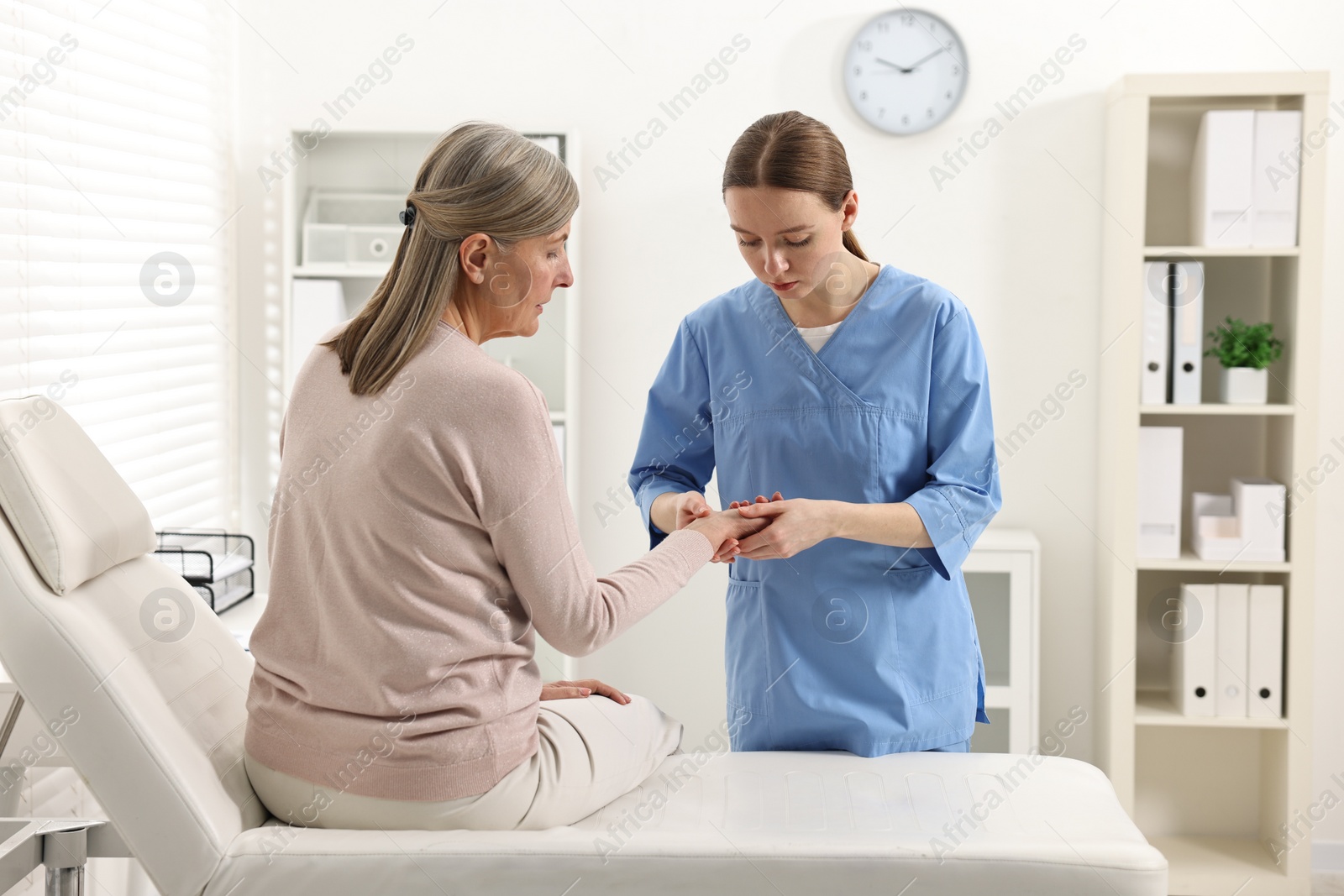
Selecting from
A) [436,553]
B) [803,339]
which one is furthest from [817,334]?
[436,553]

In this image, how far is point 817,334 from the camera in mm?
1498

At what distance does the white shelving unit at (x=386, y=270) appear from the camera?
8.69 feet

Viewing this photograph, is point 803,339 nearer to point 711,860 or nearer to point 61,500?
point 711,860

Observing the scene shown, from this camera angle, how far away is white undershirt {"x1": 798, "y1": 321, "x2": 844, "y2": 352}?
149cm

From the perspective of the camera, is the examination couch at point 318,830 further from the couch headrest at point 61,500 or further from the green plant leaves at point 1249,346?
the green plant leaves at point 1249,346

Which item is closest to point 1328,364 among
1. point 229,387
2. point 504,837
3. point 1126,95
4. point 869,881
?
point 1126,95

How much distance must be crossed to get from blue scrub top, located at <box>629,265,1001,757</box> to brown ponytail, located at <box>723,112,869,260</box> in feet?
0.57

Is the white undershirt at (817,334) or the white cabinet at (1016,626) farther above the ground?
the white undershirt at (817,334)

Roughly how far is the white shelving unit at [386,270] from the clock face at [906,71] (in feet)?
2.43

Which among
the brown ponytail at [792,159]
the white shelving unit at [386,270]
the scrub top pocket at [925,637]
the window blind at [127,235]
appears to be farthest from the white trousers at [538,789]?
the white shelving unit at [386,270]

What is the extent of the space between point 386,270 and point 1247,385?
204cm

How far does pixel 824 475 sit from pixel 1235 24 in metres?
1.94

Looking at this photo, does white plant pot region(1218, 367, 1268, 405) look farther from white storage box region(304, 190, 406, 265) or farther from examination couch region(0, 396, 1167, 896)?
white storage box region(304, 190, 406, 265)

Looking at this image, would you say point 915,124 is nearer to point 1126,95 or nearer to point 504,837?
point 1126,95
